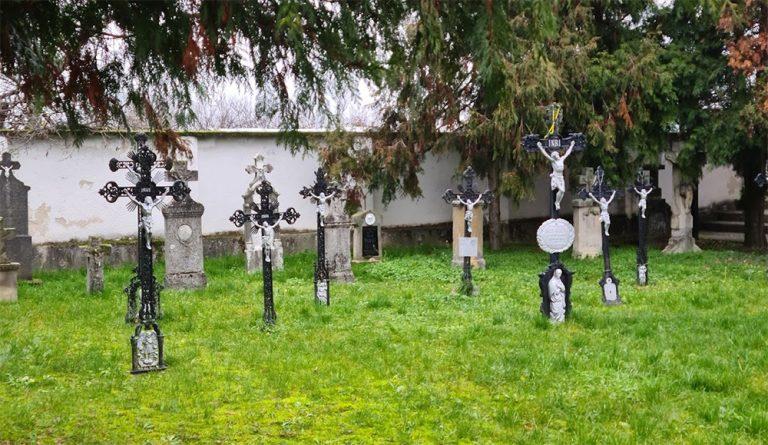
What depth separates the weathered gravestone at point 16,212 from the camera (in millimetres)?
14305

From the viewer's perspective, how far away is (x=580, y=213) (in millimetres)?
17250

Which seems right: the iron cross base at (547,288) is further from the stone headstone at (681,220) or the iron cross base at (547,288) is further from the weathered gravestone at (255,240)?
the stone headstone at (681,220)

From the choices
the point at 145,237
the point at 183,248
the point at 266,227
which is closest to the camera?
the point at 145,237

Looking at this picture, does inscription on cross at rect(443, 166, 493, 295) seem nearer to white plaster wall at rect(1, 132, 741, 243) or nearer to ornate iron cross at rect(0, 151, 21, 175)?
white plaster wall at rect(1, 132, 741, 243)

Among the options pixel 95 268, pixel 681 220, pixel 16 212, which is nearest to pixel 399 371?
pixel 95 268

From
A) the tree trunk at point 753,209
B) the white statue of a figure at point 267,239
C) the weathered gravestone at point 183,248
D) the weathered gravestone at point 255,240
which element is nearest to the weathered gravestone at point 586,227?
the tree trunk at point 753,209

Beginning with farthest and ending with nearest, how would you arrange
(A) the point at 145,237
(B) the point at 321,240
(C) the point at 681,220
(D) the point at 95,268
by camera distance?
1. (C) the point at 681,220
2. (D) the point at 95,268
3. (B) the point at 321,240
4. (A) the point at 145,237

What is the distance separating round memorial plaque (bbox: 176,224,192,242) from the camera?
1291 cm

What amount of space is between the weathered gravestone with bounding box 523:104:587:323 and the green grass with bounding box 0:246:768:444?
278mm

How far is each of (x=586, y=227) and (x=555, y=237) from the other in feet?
27.1

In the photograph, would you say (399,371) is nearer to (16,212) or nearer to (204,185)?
(16,212)

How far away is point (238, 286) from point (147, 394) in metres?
6.27

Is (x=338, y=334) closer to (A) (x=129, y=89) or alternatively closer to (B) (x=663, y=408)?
(B) (x=663, y=408)

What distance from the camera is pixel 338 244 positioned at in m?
14.0
